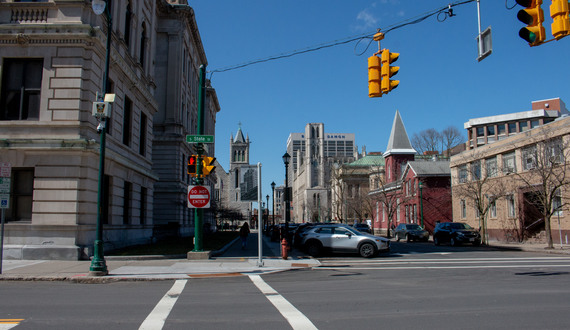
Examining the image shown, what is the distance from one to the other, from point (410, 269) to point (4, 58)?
703 inches

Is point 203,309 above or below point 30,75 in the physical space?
below

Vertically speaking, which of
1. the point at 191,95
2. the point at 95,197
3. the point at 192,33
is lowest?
the point at 95,197

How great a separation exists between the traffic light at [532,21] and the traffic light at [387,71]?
3.59 m

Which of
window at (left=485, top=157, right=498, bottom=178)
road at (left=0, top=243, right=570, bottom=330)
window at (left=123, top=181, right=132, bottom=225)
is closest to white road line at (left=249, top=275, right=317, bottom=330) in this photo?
road at (left=0, top=243, right=570, bottom=330)

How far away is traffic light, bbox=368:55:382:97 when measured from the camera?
12148mm

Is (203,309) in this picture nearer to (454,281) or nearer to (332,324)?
(332,324)

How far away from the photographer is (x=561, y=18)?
28.1 ft

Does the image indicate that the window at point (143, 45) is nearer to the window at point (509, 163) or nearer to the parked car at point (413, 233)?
the parked car at point (413, 233)

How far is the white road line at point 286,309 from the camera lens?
22.6ft

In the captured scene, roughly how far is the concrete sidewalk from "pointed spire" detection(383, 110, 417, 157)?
46.9 meters

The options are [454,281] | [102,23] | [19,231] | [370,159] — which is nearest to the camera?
[454,281]

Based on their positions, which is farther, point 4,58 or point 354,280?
point 4,58

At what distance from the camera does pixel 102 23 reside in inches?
774

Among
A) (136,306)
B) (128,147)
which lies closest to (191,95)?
(128,147)
